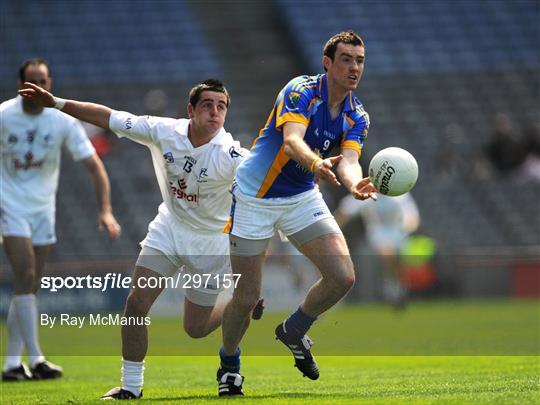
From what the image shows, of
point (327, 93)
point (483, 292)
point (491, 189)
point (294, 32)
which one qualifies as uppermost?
point (294, 32)

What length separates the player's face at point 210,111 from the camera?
26.5ft

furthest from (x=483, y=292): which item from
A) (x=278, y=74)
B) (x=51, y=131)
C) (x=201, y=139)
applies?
(x=201, y=139)

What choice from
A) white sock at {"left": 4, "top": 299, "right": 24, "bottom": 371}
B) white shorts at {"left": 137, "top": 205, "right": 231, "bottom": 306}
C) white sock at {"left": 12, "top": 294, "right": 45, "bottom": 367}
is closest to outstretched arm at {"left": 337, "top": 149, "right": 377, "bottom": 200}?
white shorts at {"left": 137, "top": 205, "right": 231, "bottom": 306}

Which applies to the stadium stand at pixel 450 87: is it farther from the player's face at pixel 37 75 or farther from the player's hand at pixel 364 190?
the player's hand at pixel 364 190

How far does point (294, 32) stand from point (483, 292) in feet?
29.3

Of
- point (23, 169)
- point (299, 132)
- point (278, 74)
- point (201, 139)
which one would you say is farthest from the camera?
point (278, 74)

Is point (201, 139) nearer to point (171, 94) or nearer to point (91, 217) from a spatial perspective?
point (91, 217)

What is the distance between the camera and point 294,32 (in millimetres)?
28500

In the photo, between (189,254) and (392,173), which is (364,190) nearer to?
(392,173)

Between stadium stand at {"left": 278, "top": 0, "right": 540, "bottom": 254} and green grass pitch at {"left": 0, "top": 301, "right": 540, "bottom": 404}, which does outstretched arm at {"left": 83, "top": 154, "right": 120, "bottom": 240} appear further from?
stadium stand at {"left": 278, "top": 0, "right": 540, "bottom": 254}

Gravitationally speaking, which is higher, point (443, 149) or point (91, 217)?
point (443, 149)

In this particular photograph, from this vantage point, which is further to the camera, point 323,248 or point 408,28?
point 408,28

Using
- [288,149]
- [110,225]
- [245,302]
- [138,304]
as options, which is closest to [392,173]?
[288,149]

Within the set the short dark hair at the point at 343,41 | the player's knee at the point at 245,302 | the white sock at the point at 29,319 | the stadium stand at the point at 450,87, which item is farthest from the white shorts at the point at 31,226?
the stadium stand at the point at 450,87
